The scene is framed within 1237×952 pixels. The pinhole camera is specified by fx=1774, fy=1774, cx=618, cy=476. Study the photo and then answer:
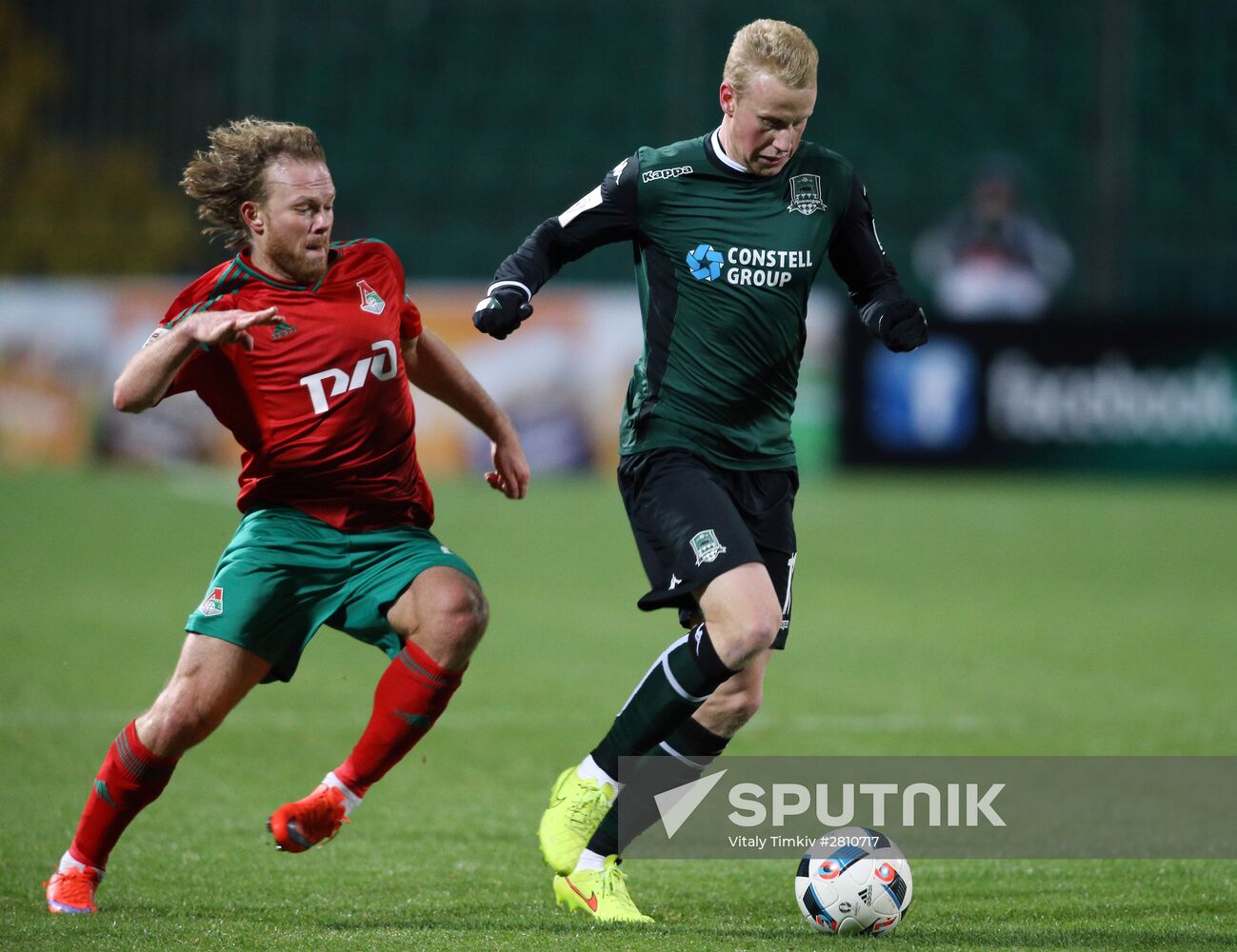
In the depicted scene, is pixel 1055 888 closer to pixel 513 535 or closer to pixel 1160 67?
pixel 513 535

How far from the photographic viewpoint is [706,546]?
4453 millimetres

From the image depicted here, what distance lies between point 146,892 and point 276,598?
2.93ft

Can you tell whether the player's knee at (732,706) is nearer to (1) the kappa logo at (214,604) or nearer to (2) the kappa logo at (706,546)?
(2) the kappa logo at (706,546)

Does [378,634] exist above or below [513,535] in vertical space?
above

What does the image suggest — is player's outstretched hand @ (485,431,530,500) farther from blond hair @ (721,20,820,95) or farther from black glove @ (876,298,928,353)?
blond hair @ (721,20,820,95)

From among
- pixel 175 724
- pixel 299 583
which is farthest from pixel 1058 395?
pixel 175 724

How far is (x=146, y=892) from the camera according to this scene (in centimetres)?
475

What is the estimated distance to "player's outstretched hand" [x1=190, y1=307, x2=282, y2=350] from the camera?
13.8 ft

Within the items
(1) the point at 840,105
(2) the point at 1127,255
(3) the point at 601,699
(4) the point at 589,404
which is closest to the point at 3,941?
(3) the point at 601,699

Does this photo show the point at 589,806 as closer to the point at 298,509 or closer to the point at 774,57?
the point at 298,509

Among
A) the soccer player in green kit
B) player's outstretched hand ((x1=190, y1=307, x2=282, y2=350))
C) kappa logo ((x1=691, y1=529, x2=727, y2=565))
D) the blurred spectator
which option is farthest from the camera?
the blurred spectator

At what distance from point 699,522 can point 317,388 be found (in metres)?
1.08

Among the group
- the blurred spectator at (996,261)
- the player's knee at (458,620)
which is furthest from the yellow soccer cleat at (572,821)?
the blurred spectator at (996,261)

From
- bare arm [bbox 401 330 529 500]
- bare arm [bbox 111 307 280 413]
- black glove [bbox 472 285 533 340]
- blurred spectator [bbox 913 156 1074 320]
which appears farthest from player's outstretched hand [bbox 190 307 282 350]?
blurred spectator [bbox 913 156 1074 320]
